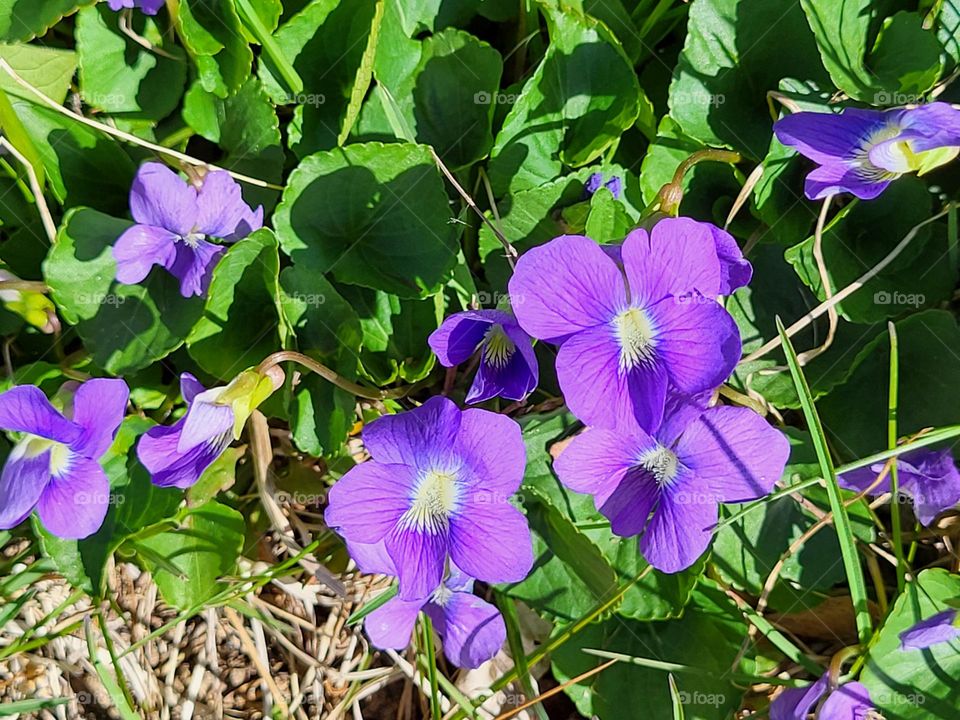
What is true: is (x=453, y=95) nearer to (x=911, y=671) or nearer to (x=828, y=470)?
(x=828, y=470)

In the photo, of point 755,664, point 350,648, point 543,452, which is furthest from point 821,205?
point 350,648

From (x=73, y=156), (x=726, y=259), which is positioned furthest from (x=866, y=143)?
(x=73, y=156)

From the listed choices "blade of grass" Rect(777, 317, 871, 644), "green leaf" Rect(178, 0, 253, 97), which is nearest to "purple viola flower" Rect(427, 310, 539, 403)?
"blade of grass" Rect(777, 317, 871, 644)

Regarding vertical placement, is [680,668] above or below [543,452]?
below

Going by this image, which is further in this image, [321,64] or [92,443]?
[321,64]

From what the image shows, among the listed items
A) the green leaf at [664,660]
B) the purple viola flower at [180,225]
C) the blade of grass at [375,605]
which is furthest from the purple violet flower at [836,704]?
the purple viola flower at [180,225]

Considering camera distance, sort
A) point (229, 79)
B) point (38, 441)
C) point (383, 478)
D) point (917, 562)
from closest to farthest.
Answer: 1. point (383, 478)
2. point (38, 441)
3. point (229, 79)
4. point (917, 562)

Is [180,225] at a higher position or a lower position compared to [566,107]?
lower

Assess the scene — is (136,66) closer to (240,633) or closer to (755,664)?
(240,633)
